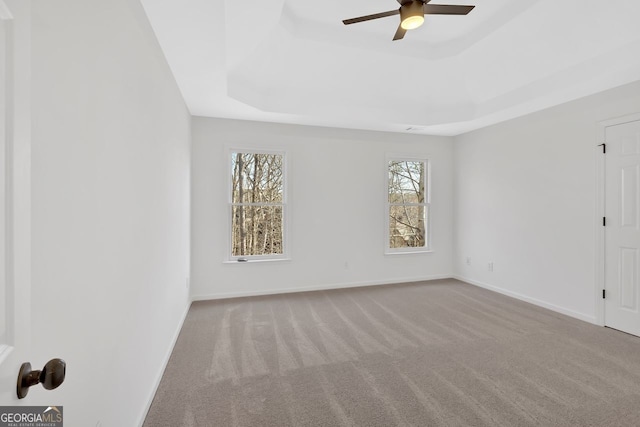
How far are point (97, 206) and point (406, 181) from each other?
15.4 feet

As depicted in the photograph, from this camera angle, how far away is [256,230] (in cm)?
448

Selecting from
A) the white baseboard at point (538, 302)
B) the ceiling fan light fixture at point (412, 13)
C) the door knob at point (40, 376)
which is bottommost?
the white baseboard at point (538, 302)

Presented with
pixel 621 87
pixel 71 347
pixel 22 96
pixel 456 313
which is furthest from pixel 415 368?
pixel 621 87

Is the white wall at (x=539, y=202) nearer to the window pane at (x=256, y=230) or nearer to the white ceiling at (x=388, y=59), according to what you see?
the white ceiling at (x=388, y=59)

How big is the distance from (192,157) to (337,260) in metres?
2.58

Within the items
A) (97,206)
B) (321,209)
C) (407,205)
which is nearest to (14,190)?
(97,206)

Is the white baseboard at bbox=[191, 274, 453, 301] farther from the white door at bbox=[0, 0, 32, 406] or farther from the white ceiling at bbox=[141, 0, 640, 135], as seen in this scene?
the white door at bbox=[0, 0, 32, 406]

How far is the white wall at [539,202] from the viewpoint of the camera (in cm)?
341

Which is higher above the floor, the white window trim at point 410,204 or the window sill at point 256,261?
the white window trim at point 410,204

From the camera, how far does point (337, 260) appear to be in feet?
15.5

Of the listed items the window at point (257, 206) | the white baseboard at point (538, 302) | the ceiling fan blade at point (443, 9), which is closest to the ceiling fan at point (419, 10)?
the ceiling fan blade at point (443, 9)

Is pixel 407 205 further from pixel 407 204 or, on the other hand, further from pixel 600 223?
pixel 600 223

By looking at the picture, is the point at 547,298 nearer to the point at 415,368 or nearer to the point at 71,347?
the point at 415,368

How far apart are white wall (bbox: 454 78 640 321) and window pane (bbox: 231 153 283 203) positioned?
10.4 feet
